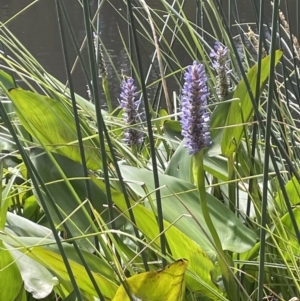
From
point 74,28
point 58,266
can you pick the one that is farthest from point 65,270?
point 74,28

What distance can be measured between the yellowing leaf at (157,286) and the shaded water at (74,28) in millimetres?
1884

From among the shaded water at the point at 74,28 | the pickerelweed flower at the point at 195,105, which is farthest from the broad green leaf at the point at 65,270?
the shaded water at the point at 74,28

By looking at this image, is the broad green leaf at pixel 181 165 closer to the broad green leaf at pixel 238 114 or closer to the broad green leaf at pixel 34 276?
the broad green leaf at pixel 238 114

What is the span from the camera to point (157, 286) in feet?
1.09

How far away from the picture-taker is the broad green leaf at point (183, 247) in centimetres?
41

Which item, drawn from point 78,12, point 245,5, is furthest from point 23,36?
point 245,5

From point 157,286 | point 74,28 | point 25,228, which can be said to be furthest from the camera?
point 74,28

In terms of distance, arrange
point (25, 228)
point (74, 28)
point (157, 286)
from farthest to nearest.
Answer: point (74, 28) → point (25, 228) → point (157, 286)

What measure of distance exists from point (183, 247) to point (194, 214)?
0.05 m

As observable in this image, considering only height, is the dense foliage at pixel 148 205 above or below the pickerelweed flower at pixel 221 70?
below

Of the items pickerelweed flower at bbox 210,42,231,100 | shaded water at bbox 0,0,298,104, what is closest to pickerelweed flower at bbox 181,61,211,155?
pickerelweed flower at bbox 210,42,231,100

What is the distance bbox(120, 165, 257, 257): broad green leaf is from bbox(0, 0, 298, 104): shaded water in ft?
5.74

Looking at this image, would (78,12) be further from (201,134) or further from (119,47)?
(201,134)

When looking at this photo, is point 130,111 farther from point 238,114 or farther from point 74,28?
point 74,28
